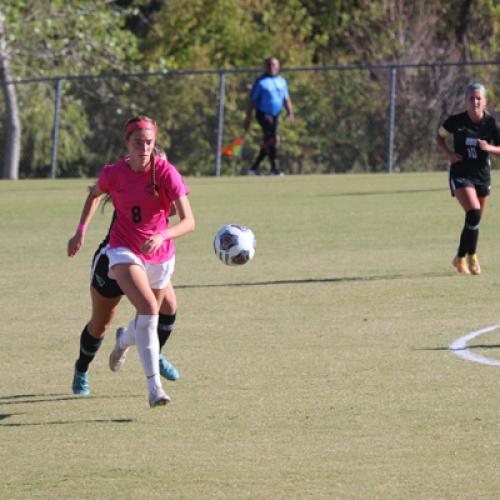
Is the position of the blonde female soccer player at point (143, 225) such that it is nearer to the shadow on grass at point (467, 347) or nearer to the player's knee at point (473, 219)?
the shadow on grass at point (467, 347)

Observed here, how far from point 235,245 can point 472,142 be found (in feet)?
15.3

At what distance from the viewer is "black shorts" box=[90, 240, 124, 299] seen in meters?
9.20

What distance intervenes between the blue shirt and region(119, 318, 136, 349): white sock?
19246mm

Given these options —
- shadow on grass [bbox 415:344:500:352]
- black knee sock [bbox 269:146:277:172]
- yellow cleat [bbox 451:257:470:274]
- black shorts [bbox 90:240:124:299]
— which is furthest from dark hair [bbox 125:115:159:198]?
black knee sock [bbox 269:146:277:172]

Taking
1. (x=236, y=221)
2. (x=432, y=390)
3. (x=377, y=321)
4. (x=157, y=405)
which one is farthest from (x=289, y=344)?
(x=236, y=221)

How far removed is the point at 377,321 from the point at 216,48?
118 ft

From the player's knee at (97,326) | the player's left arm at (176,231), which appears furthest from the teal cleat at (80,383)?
the player's left arm at (176,231)

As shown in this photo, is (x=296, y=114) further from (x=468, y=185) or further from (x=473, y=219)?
(x=473, y=219)

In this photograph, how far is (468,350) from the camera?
36.4 feet

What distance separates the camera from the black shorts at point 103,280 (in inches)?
362

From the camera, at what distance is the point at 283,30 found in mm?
48719

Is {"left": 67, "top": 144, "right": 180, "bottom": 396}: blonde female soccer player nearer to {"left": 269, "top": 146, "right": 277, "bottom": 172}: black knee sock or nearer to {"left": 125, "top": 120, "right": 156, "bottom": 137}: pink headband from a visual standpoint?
{"left": 125, "top": 120, "right": 156, "bottom": 137}: pink headband

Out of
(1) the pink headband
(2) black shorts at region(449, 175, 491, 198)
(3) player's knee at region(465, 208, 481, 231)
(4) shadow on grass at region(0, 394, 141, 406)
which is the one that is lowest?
(4) shadow on grass at region(0, 394, 141, 406)

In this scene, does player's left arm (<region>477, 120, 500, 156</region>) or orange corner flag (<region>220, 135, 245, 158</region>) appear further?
orange corner flag (<region>220, 135, 245, 158</region>)
